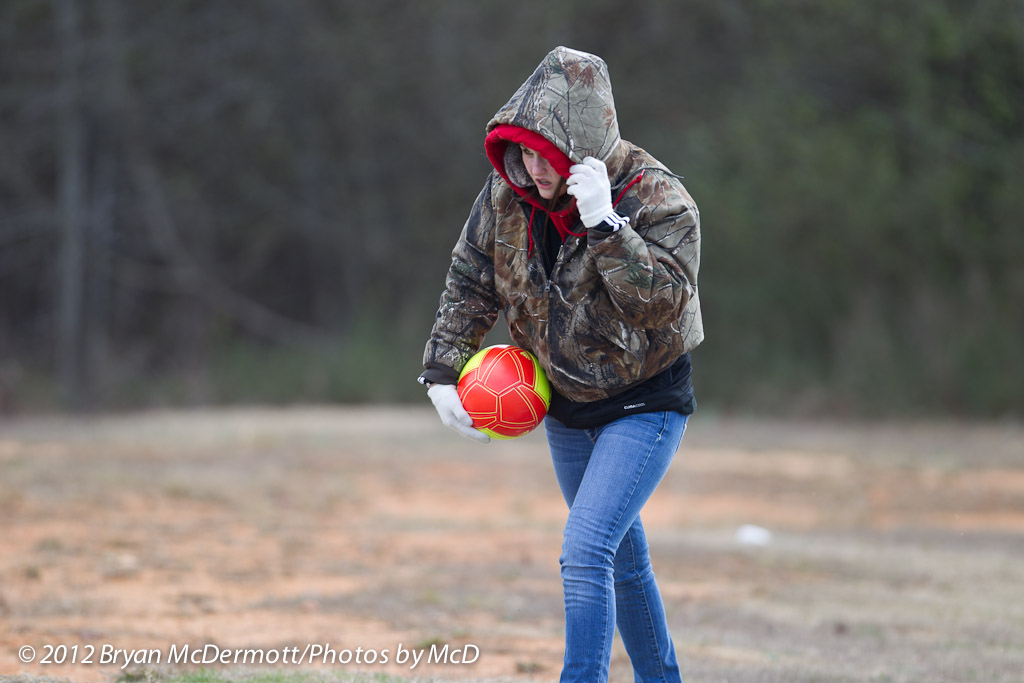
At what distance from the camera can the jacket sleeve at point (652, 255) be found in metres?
3.70

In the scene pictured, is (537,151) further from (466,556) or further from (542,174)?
(466,556)

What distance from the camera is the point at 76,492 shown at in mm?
10906

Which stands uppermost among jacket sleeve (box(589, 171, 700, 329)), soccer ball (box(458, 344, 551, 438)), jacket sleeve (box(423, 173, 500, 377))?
jacket sleeve (box(589, 171, 700, 329))

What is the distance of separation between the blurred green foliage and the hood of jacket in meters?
17.0

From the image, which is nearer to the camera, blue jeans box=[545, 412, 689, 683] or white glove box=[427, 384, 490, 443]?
Result: blue jeans box=[545, 412, 689, 683]

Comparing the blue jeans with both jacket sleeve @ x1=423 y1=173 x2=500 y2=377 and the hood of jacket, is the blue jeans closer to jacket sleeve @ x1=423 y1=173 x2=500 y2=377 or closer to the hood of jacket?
jacket sleeve @ x1=423 y1=173 x2=500 y2=377

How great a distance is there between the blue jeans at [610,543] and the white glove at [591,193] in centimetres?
70

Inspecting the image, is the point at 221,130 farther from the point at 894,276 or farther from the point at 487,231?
the point at 487,231

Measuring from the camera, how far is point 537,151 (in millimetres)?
3896

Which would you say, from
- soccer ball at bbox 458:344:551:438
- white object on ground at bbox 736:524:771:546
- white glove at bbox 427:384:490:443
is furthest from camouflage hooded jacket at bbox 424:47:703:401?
white object on ground at bbox 736:524:771:546

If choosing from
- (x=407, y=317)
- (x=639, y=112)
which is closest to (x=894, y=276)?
(x=639, y=112)

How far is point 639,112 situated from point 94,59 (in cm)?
1034

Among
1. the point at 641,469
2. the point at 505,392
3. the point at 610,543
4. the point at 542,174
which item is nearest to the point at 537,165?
the point at 542,174

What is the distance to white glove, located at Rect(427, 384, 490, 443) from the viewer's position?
421 centimetres
